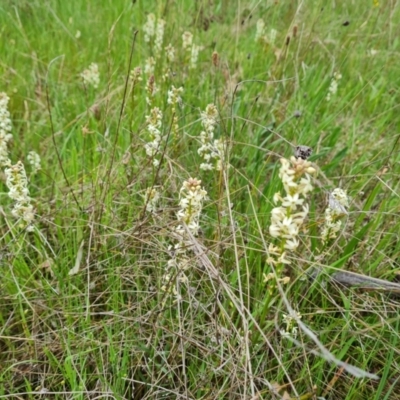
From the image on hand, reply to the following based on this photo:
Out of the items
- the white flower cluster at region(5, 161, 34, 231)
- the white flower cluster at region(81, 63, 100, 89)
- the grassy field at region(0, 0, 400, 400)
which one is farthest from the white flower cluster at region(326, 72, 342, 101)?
the white flower cluster at region(5, 161, 34, 231)

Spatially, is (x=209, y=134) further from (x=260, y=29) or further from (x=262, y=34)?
(x=262, y=34)

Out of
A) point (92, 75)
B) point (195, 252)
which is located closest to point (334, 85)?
point (92, 75)

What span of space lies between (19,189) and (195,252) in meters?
0.52

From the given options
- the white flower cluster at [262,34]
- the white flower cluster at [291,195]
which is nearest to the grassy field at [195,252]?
the white flower cluster at [291,195]

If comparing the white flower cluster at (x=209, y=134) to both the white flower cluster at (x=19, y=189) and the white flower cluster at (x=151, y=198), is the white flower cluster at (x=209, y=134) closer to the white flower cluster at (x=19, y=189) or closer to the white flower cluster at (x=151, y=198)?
the white flower cluster at (x=151, y=198)

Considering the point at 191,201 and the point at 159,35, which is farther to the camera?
the point at 159,35

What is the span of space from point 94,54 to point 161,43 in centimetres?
44

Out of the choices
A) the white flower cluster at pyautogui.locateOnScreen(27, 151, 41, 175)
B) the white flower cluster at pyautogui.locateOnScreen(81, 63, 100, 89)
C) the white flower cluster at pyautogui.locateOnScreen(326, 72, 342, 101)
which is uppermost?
the white flower cluster at pyautogui.locateOnScreen(326, 72, 342, 101)

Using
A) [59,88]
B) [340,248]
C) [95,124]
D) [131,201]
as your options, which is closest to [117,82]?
[59,88]

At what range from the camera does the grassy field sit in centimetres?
107

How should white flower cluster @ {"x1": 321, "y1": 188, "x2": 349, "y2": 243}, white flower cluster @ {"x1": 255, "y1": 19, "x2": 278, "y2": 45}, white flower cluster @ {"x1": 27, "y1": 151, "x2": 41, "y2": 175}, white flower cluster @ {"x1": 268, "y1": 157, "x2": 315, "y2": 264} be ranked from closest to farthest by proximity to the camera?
white flower cluster @ {"x1": 268, "y1": 157, "x2": 315, "y2": 264}, white flower cluster @ {"x1": 321, "y1": 188, "x2": 349, "y2": 243}, white flower cluster @ {"x1": 27, "y1": 151, "x2": 41, "y2": 175}, white flower cluster @ {"x1": 255, "y1": 19, "x2": 278, "y2": 45}

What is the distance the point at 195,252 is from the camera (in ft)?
3.43

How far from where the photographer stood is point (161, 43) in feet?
7.45

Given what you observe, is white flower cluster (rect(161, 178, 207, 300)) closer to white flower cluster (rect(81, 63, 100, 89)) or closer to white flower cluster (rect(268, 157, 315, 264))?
white flower cluster (rect(268, 157, 315, 264))
